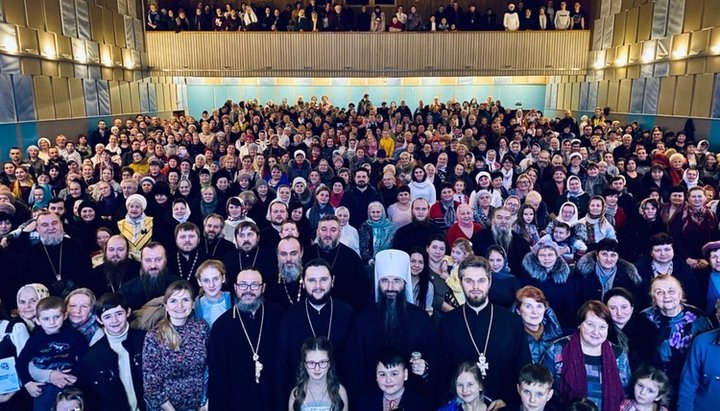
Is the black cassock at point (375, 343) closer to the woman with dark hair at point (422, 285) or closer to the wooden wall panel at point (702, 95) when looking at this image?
the woman with dark hair at point (422, 285)

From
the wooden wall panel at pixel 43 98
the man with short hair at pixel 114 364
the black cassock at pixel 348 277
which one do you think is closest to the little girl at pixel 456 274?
the black cassock at pixel 348 277

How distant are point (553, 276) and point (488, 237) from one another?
1.32m

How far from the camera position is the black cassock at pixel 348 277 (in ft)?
18.1

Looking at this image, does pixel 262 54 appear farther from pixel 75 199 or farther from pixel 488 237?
pixel 488 237

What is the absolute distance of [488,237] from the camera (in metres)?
6.24

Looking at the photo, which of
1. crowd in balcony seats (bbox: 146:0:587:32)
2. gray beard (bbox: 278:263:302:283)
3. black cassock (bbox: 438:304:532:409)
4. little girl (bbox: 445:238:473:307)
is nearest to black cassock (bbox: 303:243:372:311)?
gray beard (bbox: 278:263:302:283)

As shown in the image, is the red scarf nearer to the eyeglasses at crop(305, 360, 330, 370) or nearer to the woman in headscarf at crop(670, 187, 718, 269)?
the eyeglasses at crop(305, 360, 330, 370)

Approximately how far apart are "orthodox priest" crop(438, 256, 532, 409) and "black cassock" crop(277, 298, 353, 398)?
2.63ft

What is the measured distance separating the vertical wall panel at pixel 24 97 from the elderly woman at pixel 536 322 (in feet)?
49.3

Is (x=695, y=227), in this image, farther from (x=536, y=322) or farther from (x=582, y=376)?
(x=582, y=376)

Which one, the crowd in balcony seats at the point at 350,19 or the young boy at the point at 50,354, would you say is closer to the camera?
the young boy at the point at 50,354

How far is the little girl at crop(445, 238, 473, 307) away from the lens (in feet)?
16.2

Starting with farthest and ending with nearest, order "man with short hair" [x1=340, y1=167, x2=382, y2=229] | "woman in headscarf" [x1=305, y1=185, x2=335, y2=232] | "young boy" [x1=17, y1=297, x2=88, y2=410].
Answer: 1. "man with short hair" [x1=340, y1=167, x2=382, y2=229]
2. "woman in headscarf" [x1=305, y1=185, x2=335, y2=232]
3. "young boy" [x1=17, y1=297, x2=88, y2=410]

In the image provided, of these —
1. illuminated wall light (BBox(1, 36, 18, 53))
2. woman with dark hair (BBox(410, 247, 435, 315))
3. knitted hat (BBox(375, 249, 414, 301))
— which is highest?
illuminated wall light (BBox(1, 36, 18, 53))
